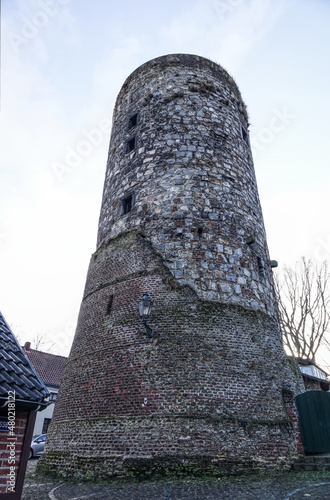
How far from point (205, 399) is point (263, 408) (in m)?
1.49

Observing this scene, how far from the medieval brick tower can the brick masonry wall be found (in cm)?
326

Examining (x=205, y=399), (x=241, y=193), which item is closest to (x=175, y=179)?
(x=241, y=193)

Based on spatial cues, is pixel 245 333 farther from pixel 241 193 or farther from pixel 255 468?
pixel 241 193

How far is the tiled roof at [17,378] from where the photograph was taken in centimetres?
442

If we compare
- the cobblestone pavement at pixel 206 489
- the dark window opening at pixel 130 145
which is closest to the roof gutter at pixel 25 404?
the cobblestone pavement at pixel 206 489

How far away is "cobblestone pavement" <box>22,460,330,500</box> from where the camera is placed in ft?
18.6

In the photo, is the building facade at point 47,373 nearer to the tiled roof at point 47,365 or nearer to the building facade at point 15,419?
the tiled roof at point 47,365

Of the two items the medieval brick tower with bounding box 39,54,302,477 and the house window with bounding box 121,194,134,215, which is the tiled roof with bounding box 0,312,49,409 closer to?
the medieval brick tower with bounding box 39,54,302,477

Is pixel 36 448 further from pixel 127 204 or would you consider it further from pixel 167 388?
pixel 127 204

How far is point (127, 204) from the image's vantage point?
11641 millimetres

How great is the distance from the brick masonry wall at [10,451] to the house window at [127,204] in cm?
761

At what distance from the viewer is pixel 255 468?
7.18 m

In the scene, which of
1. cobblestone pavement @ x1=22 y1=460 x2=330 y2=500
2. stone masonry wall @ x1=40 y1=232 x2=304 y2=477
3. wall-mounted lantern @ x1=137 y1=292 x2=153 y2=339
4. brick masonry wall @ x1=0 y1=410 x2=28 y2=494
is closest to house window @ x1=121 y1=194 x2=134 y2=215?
stone masonry wall @ x1=40 y1=232 x2=304 y2=477

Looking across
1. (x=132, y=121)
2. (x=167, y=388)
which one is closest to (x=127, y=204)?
(x=132, y=121)
